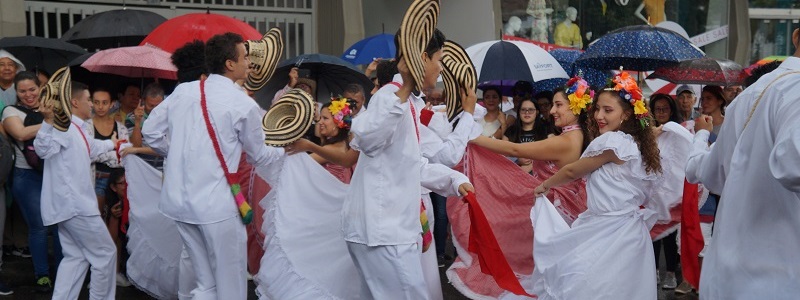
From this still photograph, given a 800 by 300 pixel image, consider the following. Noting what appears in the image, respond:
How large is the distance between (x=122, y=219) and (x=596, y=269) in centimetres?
394

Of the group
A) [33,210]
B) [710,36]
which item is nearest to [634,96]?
[33,210]

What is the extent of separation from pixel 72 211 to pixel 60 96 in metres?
0.73

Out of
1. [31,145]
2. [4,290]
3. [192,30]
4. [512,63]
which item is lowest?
[4,290]

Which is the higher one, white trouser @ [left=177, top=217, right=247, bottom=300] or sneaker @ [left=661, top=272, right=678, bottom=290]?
white trouser @ [left=177, top=217, right=247, bottom=300]

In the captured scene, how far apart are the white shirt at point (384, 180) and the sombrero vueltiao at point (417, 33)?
18 cm

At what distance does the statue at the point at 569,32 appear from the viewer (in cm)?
1617

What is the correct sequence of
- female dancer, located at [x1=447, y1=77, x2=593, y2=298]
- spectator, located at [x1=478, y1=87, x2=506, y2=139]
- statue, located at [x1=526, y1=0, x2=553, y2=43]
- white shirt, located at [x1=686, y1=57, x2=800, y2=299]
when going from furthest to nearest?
1. statue, located at [x1=526, y1=0, x2=553, y2=43]
2. spectator, located at [x1=478, y1=87, x2=506, y2=139]
3. female dancer, located at [x1=447, y1=77, x2=593, y2=298]
4. white shirt, located at [x1=686, y1=57, x2=800, y2=299]

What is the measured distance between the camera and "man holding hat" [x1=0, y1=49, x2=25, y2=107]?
8422 millimetres

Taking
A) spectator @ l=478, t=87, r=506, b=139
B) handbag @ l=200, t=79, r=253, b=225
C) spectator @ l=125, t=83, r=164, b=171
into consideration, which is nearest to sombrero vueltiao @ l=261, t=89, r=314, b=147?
handbag @ l=200, t=79, r=253, b=225

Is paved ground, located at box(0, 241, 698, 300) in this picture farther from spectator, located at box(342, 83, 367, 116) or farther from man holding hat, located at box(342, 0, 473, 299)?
man holding hat, located at box(342, 0, 473, 299)

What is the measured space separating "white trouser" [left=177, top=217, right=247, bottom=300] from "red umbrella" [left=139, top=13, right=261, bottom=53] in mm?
3339

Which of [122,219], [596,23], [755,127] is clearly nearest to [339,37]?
[596,23]

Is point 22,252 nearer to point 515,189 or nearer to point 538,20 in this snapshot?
point 515,189

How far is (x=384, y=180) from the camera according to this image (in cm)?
507
